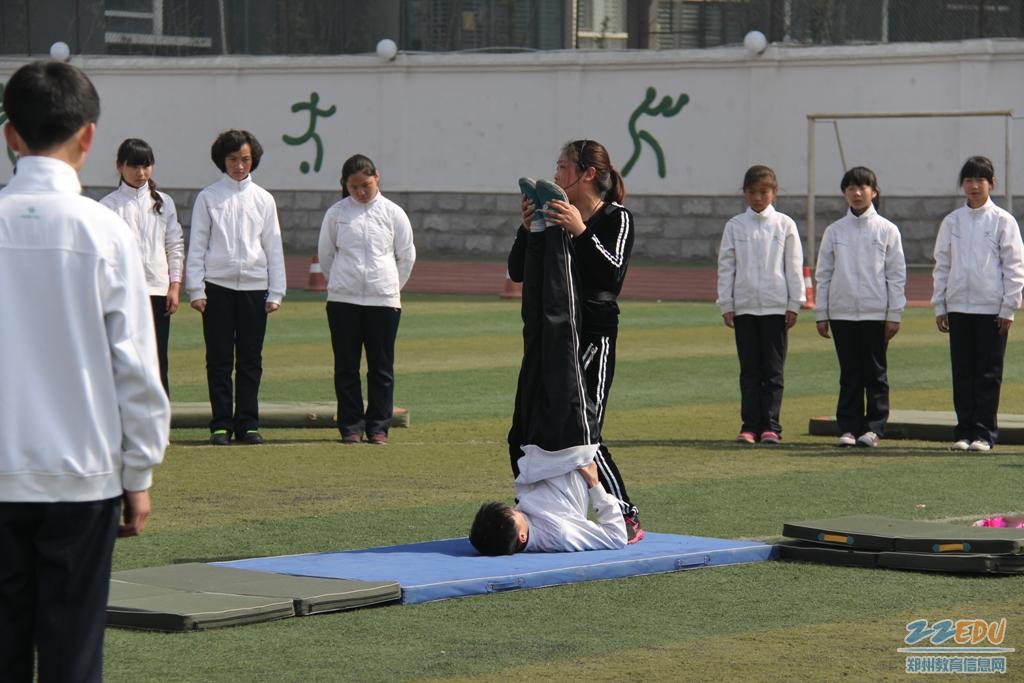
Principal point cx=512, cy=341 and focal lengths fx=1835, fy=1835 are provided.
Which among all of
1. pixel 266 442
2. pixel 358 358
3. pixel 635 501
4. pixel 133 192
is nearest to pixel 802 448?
pixel 635 501

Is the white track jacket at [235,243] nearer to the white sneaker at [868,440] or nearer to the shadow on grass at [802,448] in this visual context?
the shadow on grass at [802,448]

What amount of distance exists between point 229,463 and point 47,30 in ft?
98.8

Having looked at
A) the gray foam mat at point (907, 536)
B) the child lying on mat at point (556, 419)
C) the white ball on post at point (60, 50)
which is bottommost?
the gray foam mat at point (907, 536)

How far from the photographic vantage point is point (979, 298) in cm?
1231

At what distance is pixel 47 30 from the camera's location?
3962 centimetres

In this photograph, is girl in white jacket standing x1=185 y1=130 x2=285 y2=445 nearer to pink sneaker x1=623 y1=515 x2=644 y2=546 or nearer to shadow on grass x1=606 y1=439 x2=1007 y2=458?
shadow on grass x1=606 y1=439 x2=1007 y2=458

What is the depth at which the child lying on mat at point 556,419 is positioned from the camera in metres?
8.14

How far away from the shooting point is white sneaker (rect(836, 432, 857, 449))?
1258 cm

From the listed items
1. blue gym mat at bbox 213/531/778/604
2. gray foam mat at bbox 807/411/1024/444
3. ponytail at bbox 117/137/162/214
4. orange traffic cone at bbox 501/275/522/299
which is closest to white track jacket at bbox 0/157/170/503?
blue gym mat at bbox 213/531/778/604

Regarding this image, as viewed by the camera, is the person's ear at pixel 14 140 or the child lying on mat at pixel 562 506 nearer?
the person's ear at pixel 14 140

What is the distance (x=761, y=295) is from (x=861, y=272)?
2.32ft

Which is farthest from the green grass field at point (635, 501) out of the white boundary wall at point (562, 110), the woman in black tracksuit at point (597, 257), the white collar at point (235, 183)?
the white boundary wall at point (562, 110)

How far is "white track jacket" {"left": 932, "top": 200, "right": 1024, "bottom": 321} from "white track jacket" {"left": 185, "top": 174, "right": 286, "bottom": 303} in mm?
4532

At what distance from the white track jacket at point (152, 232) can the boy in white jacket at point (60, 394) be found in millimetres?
8006
